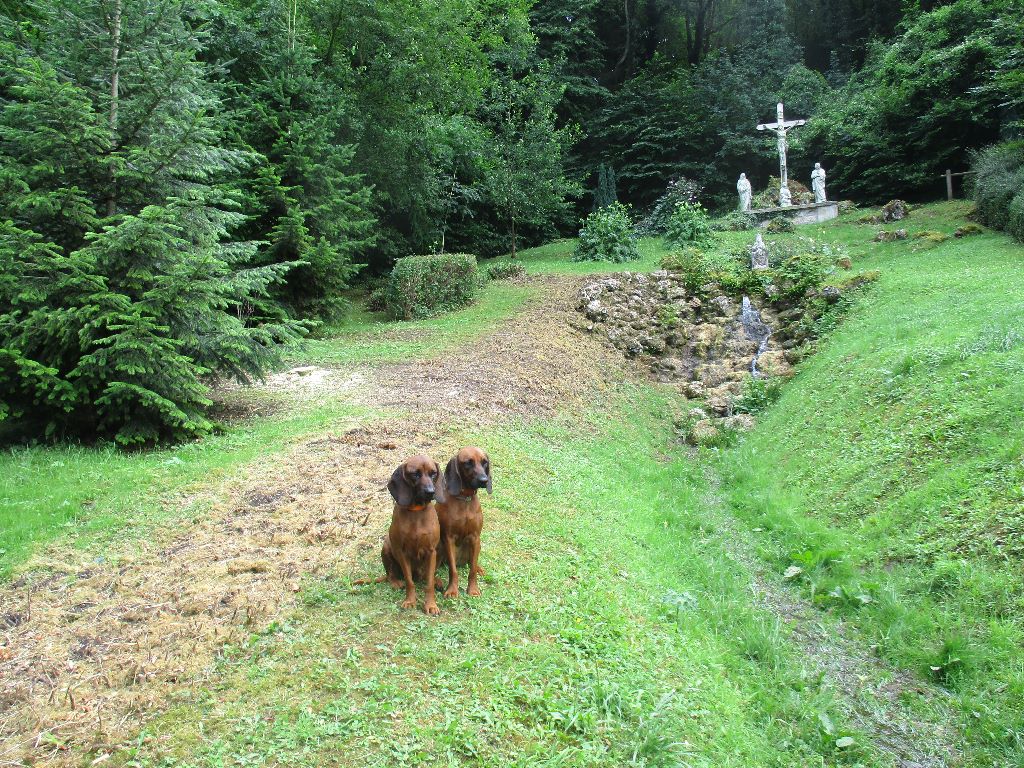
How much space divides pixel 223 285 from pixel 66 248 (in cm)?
190

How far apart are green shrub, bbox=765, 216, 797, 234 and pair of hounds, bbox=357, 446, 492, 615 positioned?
19.4 metres

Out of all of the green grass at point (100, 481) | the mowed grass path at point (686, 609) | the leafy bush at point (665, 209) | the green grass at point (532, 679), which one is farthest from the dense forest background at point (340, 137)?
the green grass at point (532, 679)

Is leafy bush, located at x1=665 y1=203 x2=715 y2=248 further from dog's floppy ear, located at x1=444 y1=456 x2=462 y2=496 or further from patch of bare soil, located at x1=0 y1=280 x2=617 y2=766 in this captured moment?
dog's floppy ear, located at x1=444 y1=456 x2=462 y2=496

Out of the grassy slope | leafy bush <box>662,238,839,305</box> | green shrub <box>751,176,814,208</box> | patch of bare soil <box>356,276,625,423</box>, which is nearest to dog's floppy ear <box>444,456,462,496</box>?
the grassy slope

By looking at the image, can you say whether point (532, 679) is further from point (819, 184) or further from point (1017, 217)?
point (819, 184)

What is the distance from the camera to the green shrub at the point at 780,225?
20578 mm

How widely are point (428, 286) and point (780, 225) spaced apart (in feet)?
39.5

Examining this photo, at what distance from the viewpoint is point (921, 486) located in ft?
20.2

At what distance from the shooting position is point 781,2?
30375mm

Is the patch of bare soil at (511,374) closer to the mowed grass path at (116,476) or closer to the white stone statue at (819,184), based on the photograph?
the mowed grass path at (116,476)

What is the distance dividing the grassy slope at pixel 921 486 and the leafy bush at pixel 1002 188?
3.33 m

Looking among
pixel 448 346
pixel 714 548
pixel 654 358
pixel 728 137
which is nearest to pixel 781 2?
pixel 728 137

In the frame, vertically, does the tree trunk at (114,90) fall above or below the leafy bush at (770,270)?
above

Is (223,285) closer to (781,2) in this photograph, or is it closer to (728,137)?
(728,137)
